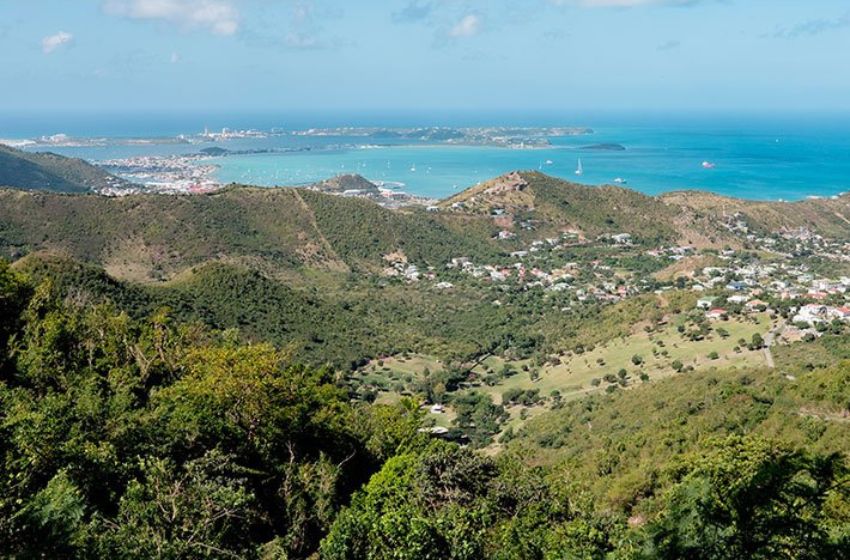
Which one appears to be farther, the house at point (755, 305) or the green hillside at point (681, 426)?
the house at point (755, 305)

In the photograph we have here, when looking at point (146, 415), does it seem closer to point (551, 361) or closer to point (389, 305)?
point (551, 361)

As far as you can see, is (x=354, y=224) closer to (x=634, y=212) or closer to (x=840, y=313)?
(x=634, y=212)

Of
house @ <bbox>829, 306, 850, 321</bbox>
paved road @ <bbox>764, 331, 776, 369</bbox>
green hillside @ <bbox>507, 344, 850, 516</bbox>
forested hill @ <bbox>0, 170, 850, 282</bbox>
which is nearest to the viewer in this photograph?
green hillside @ <bbox>507, 344, 850, 516</bbox>

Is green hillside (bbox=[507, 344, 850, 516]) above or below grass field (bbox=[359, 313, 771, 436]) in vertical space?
above

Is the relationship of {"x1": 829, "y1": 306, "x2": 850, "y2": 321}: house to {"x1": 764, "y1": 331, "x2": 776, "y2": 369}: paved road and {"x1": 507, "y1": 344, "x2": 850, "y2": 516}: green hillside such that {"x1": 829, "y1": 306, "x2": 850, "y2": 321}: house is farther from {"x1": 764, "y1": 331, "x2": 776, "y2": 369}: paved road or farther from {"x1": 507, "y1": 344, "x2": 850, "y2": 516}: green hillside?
{"x1": 507, "y1": 344, "x2": 850, "y2": 516}: green hillside

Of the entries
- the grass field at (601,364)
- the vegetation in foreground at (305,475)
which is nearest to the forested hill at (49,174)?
the grass field at (601,364)

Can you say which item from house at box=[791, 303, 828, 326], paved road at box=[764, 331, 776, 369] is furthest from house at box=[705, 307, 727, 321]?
paved road at box=[764, 331, 776, 369]

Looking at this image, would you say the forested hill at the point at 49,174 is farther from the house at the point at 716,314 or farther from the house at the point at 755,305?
the house at the point at 755,305

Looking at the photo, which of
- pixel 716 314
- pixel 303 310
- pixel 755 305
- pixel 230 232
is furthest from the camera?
pixel 230 232

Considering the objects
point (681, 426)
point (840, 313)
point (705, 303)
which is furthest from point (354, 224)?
point (681, 426)
